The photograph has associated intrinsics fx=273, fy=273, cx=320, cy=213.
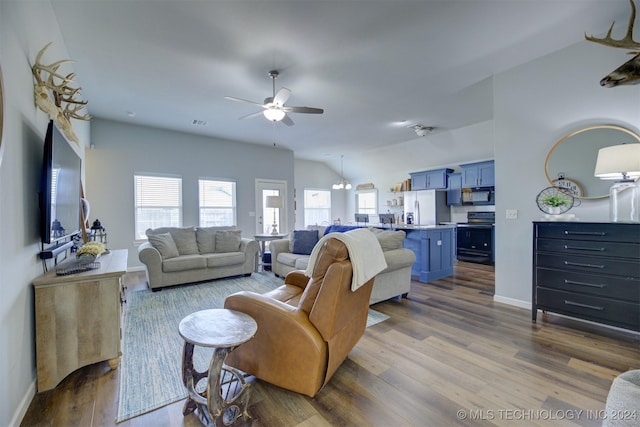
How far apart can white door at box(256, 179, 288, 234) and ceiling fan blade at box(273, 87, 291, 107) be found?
12.8 feet

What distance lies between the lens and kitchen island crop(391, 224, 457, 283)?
4.50 metres

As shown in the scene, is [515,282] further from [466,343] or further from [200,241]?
[200,241]

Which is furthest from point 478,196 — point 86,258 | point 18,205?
point 18,205

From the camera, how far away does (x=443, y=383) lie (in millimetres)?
1905

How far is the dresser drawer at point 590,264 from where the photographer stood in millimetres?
2346

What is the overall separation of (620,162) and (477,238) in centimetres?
416

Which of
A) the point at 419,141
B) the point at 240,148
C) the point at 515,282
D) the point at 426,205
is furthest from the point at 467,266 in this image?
the point at 240,148

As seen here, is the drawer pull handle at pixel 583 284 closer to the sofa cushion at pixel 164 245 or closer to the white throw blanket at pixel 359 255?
the white throw blanket at pixel 359 255

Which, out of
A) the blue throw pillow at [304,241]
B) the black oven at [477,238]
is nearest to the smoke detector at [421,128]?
the black oven at [477,238]

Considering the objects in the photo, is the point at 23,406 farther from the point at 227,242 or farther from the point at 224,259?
the point at 227,242

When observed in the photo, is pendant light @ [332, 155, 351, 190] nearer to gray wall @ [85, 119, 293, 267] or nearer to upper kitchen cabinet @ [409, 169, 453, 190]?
upper kitchen cabinet @ [409, 169, 453, 190]

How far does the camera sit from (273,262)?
477 centimetres

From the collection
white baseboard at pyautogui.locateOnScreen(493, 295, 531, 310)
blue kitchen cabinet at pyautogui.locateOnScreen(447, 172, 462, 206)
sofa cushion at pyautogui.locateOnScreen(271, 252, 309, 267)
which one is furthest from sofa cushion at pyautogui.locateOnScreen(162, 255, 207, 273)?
blue kitchen cabinet at pyautogui.locateOnScreen(447, 172, 462, 206)

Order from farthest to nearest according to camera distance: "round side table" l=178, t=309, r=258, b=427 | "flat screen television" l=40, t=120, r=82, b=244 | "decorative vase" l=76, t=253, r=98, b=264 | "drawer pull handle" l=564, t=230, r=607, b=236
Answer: "drawer pull handle" l=564, t=230, r=607, b=236, "decorative vase" l=76, t=253, r=98, b=264, "flat screen television" l=40, t=120, r=82, b=244, "round side table" l=178, t=309, r=258, b=427
